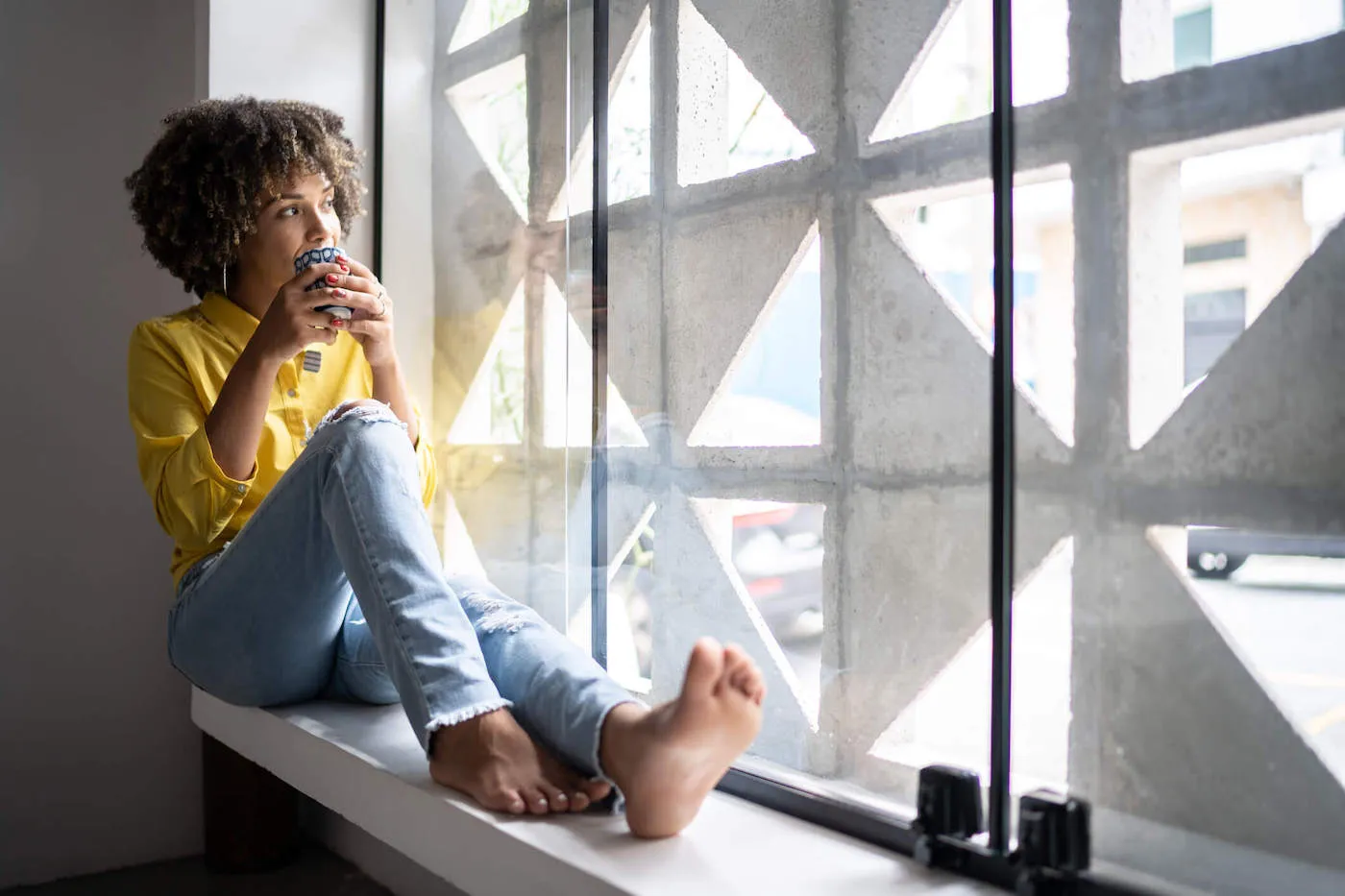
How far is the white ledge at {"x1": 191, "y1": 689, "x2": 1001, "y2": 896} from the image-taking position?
2.79ft

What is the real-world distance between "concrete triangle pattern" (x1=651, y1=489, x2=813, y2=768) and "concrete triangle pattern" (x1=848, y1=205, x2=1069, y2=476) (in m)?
0.27

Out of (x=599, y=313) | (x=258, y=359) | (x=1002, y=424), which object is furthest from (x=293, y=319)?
(x=1002, y=424)

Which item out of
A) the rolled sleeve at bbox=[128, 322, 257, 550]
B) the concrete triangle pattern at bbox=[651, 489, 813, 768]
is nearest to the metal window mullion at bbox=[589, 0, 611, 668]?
the concrete triangle pattern at bbox=[651, 489, 813, 768]

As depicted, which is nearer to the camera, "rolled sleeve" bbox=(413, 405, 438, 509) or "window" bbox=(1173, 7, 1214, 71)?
"window" bbox=(1173, 7, 1214, 71)

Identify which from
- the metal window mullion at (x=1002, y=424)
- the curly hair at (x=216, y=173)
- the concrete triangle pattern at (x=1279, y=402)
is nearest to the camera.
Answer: the concrete triangle pattern at (x=1279, y=402)

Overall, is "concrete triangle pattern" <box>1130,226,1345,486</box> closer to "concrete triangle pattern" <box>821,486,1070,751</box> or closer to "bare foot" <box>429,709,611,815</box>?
"concrete triangle pattern" <box>821,486,1070,751</box>

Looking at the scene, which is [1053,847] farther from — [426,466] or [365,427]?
[426,466]

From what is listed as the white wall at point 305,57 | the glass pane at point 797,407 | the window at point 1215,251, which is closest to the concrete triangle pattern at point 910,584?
the glass pane at point 797,407

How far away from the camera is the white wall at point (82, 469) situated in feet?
5.81

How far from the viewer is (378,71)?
193cm

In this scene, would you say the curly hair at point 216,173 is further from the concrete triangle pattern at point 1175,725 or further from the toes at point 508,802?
the concrete triangle pattern at point 1175,725

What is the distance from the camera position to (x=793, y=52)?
122cm

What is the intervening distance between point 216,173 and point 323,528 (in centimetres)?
58

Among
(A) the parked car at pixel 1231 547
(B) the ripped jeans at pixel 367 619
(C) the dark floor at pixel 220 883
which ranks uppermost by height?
(A) the parked car at pixel 1231 547
